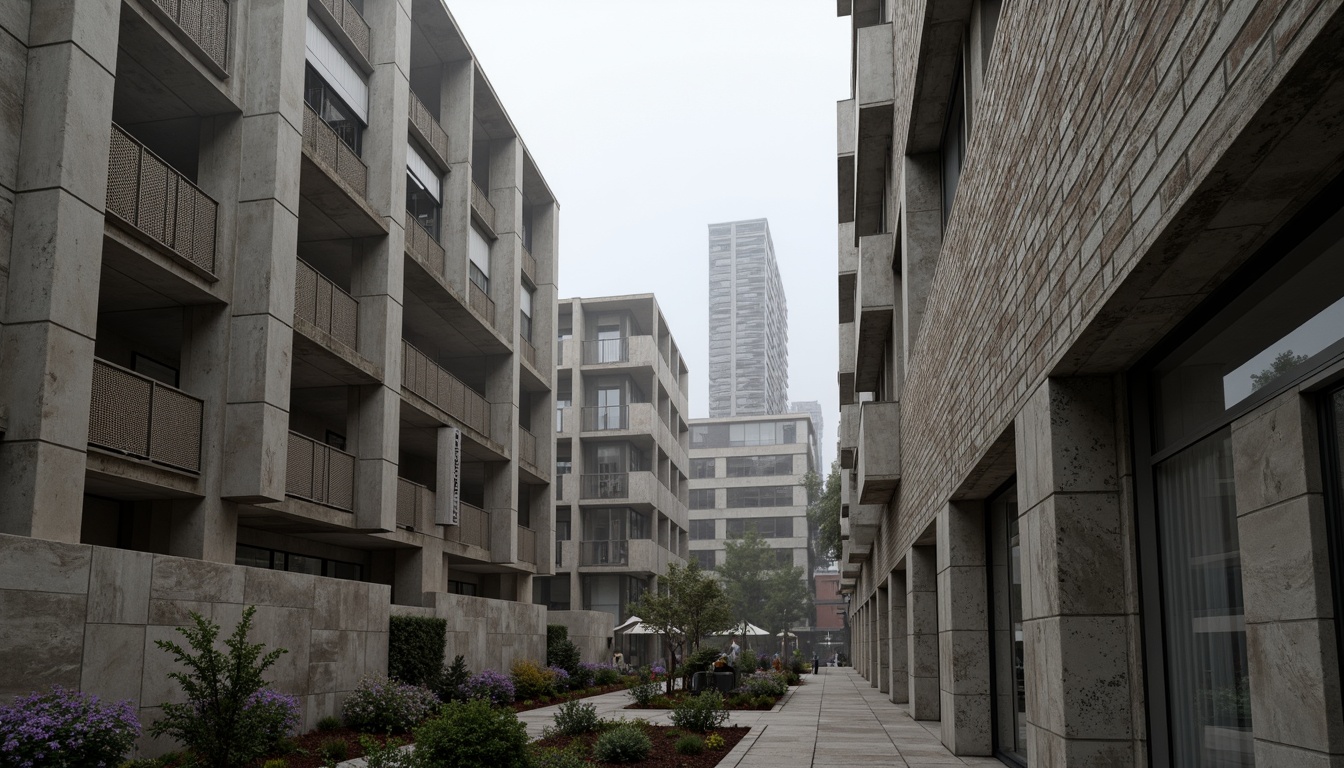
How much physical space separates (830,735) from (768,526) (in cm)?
8078

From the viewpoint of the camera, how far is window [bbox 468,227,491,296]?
107 feet

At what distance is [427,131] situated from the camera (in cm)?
2862

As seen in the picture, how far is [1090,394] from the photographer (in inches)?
273

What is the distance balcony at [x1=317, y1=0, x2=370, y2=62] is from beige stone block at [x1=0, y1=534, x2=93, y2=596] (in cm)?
1460

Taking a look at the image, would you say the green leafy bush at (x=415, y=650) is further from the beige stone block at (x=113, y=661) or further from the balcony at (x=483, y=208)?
the balcony at (x=483, y=208)

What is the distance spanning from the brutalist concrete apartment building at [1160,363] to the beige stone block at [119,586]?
381 inches

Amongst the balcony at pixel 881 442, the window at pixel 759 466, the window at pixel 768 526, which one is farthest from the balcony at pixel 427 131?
the window at pixel 759 466

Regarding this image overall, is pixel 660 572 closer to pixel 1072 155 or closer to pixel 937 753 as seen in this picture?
pixel 937 753

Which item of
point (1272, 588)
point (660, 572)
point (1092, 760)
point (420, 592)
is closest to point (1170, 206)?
point (1272, 588)

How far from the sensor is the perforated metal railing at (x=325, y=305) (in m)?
21.1

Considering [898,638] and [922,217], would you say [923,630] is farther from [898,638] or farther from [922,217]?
[922,217]

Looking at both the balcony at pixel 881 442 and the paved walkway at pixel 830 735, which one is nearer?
the paved walkway at pixel 830 735

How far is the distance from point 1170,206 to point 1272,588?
180 cm

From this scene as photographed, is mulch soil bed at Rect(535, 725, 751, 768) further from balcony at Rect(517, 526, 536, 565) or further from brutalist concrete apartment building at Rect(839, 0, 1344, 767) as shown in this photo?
balcony at Rect(517, 526, 536, 565)
